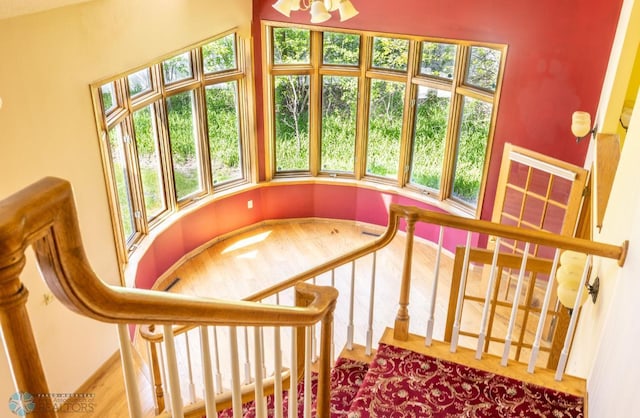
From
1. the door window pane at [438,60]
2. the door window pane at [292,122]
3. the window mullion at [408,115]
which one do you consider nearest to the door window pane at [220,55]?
the door window pane at [292,122]

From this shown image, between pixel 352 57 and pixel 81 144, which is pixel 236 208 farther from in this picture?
pixel 81 144

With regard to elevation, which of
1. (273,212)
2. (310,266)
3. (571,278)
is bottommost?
(310,266)

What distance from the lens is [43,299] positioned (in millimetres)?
4105

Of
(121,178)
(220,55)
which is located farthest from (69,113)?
(220,55)

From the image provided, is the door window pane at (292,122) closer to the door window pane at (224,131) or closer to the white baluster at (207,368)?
the door window pane at (224,131)

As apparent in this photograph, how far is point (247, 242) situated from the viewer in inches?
300

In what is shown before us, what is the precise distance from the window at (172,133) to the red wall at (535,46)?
1.98m

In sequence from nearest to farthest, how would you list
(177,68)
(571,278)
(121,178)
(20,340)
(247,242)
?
(20,340) < (571,278) < (121,178) < (177,68) < (247,242)

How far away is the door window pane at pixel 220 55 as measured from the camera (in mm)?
6786

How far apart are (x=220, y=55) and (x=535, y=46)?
144 inches

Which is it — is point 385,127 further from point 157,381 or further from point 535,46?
point 157,381

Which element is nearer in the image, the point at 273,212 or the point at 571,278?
the point at 571,278

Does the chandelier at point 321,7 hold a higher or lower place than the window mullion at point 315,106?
higher

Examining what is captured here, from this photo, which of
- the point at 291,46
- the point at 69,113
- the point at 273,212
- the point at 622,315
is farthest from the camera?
the point at 273,212
